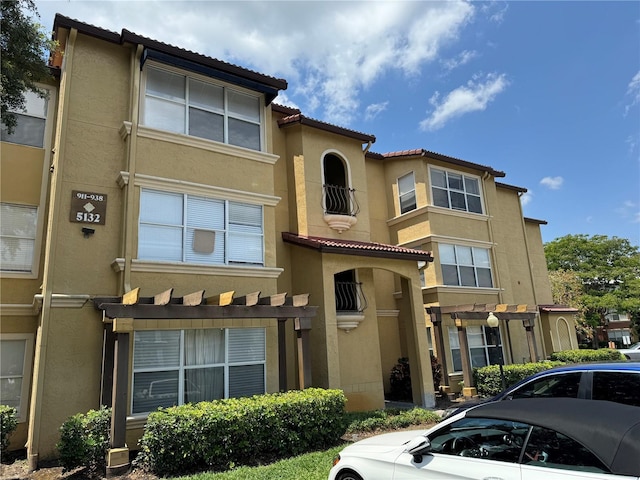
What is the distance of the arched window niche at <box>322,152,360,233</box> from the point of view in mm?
13992

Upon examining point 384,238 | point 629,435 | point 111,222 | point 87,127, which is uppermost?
point 87,127

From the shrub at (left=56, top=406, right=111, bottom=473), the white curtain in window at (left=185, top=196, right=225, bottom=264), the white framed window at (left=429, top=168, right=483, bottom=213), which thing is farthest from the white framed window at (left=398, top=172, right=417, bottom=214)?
the shrub at (left=56, top=406, right=111, bottom=473)

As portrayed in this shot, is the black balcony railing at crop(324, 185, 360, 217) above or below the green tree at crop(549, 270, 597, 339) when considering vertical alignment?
above

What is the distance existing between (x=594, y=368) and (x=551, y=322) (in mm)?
15999

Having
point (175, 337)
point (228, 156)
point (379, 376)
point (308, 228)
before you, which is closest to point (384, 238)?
point (308, 228)

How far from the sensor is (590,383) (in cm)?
611

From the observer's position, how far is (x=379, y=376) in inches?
515

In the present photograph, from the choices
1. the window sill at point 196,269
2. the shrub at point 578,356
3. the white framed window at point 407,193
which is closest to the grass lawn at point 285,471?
the window sill at point 196,269

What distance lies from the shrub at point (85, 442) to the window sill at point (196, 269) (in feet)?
10.3

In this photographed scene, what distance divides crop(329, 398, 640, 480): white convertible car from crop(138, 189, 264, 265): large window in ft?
23.0

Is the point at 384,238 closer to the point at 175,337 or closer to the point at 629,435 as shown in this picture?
the point at 175,337

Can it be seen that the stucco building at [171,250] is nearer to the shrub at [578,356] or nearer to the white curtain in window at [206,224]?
the white curtain in window at [206,224]

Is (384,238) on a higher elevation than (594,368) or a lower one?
higher

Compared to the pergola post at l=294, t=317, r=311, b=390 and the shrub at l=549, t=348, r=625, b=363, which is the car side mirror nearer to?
the pergola post at l=294, t=317, r=311, b=390
